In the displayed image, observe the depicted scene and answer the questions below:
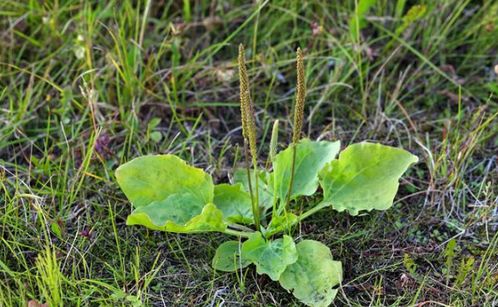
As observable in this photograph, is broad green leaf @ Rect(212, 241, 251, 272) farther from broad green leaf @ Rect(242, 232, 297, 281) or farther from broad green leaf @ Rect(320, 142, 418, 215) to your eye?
broad green leaf @ Rect(320, 142, 418, 215)

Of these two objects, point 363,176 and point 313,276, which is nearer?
point 313,276

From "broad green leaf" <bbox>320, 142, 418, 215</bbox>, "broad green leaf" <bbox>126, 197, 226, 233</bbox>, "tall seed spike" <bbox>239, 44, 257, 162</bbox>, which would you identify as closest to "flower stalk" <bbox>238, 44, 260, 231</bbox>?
"tall seed spike" <bbox>239, 44, 257, 162</bbox>

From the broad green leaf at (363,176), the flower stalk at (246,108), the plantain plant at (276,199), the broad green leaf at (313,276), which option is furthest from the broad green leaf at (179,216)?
the broad green leaf at (363,176)

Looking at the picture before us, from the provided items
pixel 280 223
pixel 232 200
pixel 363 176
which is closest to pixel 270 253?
pixel 280 223

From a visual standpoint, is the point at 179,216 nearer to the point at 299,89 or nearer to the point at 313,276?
the point at 313,276

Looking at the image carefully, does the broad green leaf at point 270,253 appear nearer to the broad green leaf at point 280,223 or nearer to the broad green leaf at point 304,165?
the broad green leaf at point 280,223

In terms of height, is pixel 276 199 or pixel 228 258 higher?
pixel 276 199
